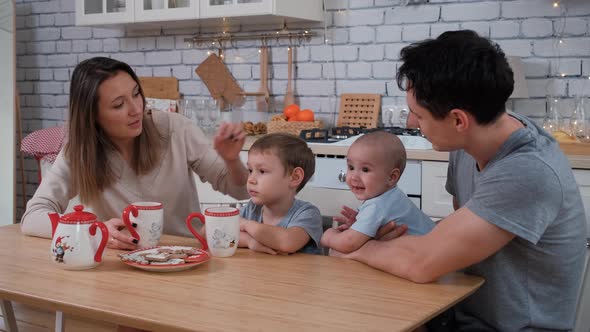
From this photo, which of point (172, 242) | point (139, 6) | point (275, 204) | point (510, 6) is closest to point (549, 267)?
point (275, 204)

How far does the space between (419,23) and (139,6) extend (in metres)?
1.56

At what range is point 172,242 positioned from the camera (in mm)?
1858

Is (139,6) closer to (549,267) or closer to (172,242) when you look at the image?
(172,242)

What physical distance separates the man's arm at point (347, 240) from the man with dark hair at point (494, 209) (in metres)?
0.10

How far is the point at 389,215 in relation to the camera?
1807 millimetres

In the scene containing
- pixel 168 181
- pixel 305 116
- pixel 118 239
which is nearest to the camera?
pixel 118 239

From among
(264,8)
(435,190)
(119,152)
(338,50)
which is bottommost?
(435,190)

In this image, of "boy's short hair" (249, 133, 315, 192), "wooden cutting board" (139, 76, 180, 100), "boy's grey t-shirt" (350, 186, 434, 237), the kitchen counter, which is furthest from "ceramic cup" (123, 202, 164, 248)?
"wooden cutting board" (139, 76, 180, 100)

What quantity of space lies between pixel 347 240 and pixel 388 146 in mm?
373

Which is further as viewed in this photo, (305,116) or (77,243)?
(305,116)

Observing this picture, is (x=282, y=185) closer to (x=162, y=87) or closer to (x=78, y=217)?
(x=78, y=217)

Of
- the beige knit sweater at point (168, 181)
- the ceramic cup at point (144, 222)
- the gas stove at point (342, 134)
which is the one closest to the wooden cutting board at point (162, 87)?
the gas stove at point (342, 134)

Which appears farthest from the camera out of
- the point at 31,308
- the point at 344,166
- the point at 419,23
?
the point at 419,23

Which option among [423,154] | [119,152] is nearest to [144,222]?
[119,152]
